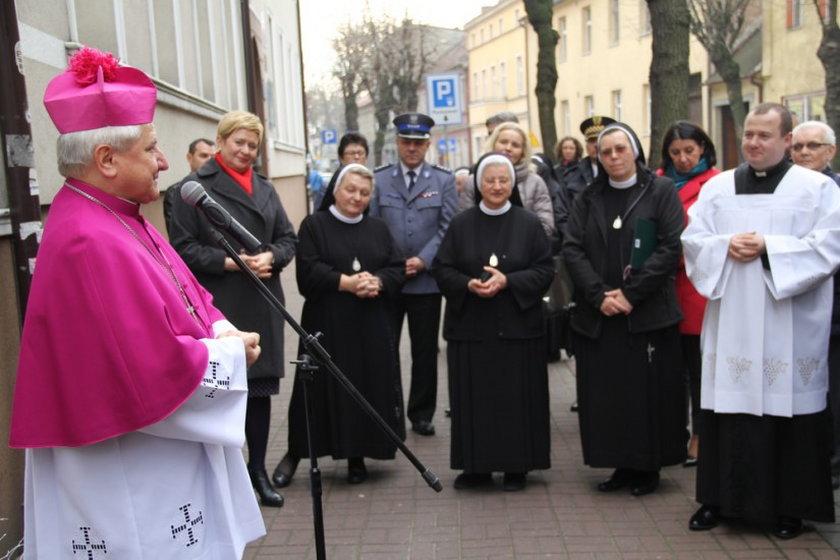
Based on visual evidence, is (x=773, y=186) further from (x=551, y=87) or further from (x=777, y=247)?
(x=551, y=87)

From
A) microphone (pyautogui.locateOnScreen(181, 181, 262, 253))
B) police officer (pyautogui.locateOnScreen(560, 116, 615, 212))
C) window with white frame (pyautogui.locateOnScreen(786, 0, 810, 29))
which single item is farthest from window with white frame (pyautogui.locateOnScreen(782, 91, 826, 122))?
microphone (pyautogui.locateOnScreen(181, 181, 262, 253))

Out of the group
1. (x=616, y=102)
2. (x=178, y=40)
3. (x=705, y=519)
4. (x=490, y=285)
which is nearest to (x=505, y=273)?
(x=490, y=285)

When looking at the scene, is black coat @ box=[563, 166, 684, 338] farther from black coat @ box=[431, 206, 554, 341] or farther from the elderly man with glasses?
the elderly man with glasses

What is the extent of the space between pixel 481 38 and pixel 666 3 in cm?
5915

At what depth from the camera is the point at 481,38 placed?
220ft

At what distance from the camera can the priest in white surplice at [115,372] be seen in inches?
107

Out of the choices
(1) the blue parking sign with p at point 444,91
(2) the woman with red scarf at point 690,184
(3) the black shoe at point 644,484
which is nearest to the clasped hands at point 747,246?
(2) the woman with red scarf at point 690,184

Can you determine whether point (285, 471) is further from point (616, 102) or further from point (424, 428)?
point (616, 102)

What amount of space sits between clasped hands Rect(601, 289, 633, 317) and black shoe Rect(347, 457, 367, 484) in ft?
6.00

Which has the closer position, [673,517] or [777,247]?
[777,247]

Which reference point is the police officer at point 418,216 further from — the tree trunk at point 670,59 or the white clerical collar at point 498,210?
the tree trunk at point 670,59

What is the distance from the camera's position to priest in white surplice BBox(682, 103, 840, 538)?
15.9 feet

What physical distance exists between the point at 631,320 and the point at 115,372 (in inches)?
142

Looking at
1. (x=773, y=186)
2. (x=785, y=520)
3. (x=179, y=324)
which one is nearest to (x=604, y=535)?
(x=785, y=520)
